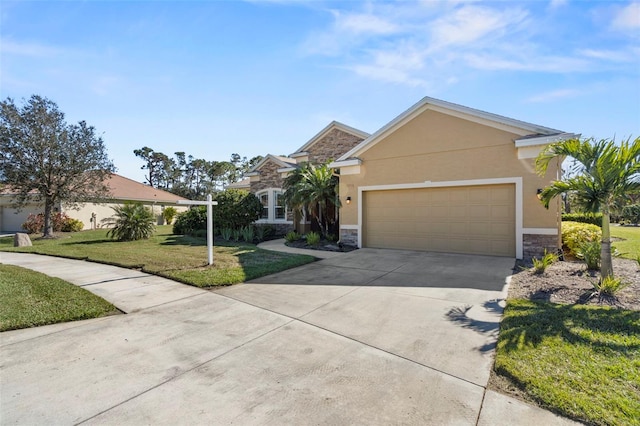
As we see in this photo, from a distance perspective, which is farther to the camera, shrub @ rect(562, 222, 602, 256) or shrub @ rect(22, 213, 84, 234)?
shrub @ rect(22, 213, 84, 234)

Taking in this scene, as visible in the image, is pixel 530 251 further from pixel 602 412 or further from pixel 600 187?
pixel 602 412

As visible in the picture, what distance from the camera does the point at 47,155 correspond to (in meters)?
17.2

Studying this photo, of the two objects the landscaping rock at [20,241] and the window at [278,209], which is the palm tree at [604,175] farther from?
the landscaping rock at [20,241]

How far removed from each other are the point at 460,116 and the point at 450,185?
2.27 meters

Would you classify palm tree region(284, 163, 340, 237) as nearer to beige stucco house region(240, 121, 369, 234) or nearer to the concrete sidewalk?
beige stucco house region(240, 121, 369, 234)

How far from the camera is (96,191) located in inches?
754

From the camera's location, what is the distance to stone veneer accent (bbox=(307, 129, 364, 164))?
1699 cm

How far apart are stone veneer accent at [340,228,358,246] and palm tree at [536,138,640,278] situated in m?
7.08

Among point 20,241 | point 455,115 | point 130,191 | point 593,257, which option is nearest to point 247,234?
point 455,115

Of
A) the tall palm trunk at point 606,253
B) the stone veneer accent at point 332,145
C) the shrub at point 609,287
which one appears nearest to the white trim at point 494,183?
the tall palm trunk at point 606,253

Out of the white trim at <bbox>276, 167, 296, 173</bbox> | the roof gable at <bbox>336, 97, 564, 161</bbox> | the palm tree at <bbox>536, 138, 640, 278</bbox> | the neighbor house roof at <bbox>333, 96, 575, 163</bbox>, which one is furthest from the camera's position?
the white trim at <bbox>276, 167, 296, 173</bbox>

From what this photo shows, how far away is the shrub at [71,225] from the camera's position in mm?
21578

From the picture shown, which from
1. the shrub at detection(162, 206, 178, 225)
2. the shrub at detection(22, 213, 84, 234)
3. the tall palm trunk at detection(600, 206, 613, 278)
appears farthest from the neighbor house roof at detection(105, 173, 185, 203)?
the tall palm trunk at detection(600, 206, 613, 278)

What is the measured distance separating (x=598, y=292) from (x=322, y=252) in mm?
7661
